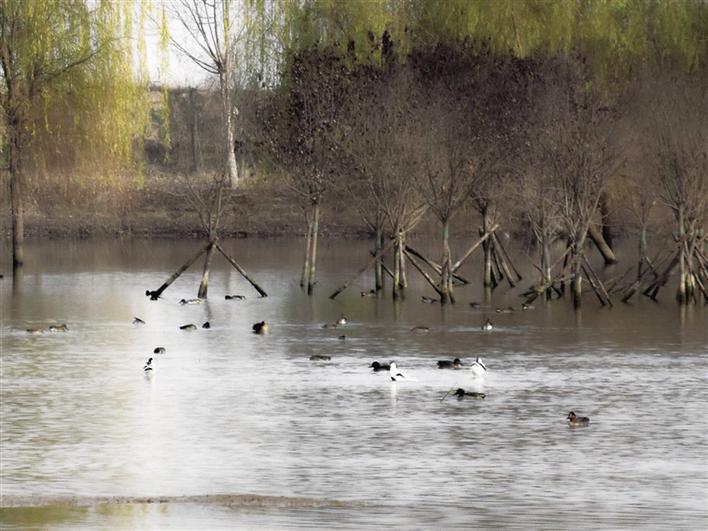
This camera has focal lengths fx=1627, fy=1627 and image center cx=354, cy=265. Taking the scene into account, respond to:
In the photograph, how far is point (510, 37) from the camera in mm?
55594

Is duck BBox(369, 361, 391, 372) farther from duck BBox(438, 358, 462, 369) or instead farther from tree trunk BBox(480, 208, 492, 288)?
tree trunk BBox(480, 208, 492, 288)

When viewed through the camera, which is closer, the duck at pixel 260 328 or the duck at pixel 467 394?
the duck at pixel 467 394

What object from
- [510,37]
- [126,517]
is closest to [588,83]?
[510,37]

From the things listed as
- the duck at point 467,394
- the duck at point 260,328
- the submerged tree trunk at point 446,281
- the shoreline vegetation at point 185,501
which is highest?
the submerged tree trunk at point 446,281

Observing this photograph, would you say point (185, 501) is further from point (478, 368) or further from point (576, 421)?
point (478, 368)

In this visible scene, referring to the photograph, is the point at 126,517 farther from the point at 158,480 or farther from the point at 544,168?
the point at 544,168

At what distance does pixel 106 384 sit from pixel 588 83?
27155mm

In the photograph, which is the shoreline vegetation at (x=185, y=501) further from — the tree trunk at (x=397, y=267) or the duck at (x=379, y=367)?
the tree trunk at (x=397, y=267)

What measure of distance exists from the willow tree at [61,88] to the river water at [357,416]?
12.6 m

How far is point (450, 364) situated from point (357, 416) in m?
6.62

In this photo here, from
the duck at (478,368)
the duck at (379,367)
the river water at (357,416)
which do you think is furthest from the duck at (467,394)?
the duck at (379,367)

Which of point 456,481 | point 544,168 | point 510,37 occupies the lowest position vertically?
point 456,481

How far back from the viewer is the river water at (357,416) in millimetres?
17750

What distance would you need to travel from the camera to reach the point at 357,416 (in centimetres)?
2484
